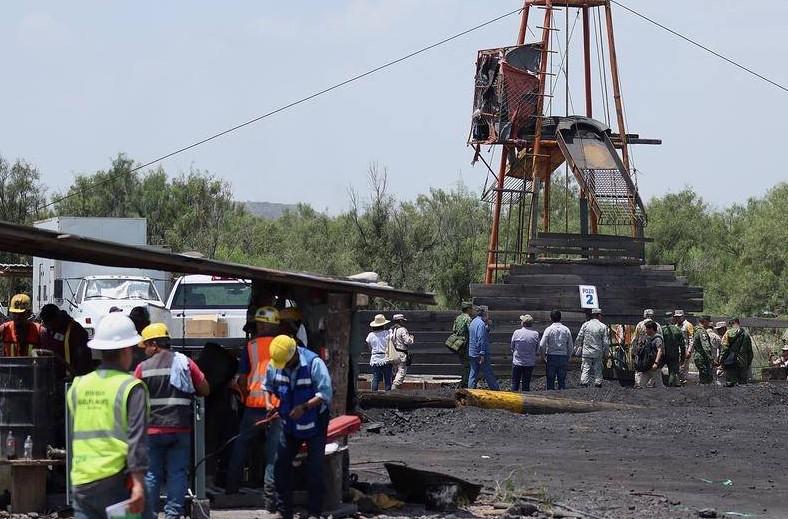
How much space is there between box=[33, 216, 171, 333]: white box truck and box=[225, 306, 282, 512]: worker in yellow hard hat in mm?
12999

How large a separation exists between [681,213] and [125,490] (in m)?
67.7

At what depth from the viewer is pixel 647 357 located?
26188mm

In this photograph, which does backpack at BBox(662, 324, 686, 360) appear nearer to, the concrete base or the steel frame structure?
the steel frame structure

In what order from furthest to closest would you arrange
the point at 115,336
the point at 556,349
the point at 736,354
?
the point at 736,354 < the point at 556,349 < the point at 115,336

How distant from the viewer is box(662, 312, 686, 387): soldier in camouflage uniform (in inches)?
1033

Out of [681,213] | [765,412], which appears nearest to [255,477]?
[765,412]

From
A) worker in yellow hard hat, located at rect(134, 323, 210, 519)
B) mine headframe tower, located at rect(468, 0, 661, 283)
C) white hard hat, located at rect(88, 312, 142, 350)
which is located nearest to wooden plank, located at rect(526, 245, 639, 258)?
mine headframe tower, located at rect(468, 0, 661, 283)

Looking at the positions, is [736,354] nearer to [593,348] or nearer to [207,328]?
[593,348]

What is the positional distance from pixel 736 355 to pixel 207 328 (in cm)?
1062

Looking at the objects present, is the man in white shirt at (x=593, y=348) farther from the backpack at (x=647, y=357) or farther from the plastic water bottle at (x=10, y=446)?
the plastic water bottle at (x=10, y=446)

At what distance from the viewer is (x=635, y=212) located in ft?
111

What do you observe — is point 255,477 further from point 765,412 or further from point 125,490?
point 765,412

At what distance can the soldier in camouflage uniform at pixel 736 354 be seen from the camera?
2711 cm

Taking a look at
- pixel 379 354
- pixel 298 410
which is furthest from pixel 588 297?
pixel 298 410
